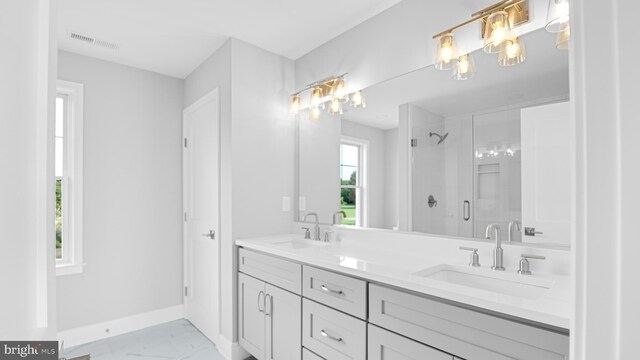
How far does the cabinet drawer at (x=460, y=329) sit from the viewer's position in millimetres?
975

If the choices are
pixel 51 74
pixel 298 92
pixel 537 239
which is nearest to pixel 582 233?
pixel 51 74

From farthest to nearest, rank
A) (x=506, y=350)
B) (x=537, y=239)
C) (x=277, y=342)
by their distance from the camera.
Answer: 1. (x=277, y=342)
2. (x=537, y=239)
3. (x=506, y=350)

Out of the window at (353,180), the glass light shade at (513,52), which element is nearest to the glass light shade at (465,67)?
the glass light shade at (513,52)

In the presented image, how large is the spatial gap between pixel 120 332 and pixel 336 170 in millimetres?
2426

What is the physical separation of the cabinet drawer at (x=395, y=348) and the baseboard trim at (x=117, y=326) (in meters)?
2.47

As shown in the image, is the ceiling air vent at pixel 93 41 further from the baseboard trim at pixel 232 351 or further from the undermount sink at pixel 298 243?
the baseboard trim at pixel 232 351

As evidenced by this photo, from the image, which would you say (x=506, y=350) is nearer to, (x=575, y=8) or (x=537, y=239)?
(x=537, y=239)

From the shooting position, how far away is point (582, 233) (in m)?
0.46

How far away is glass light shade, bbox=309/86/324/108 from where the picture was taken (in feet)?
8.26

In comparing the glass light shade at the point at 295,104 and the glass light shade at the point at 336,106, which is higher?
the glass light shade at the point at 295,104

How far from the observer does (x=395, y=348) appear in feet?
4.34

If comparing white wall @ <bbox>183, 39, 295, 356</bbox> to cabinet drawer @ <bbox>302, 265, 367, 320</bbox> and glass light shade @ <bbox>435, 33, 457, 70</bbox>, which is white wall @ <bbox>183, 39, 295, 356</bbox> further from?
glass light shade @ <bbox>435, 33, 457, 70</bbox>

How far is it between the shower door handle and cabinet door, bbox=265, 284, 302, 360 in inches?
40.2

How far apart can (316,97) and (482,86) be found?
1247 mm
